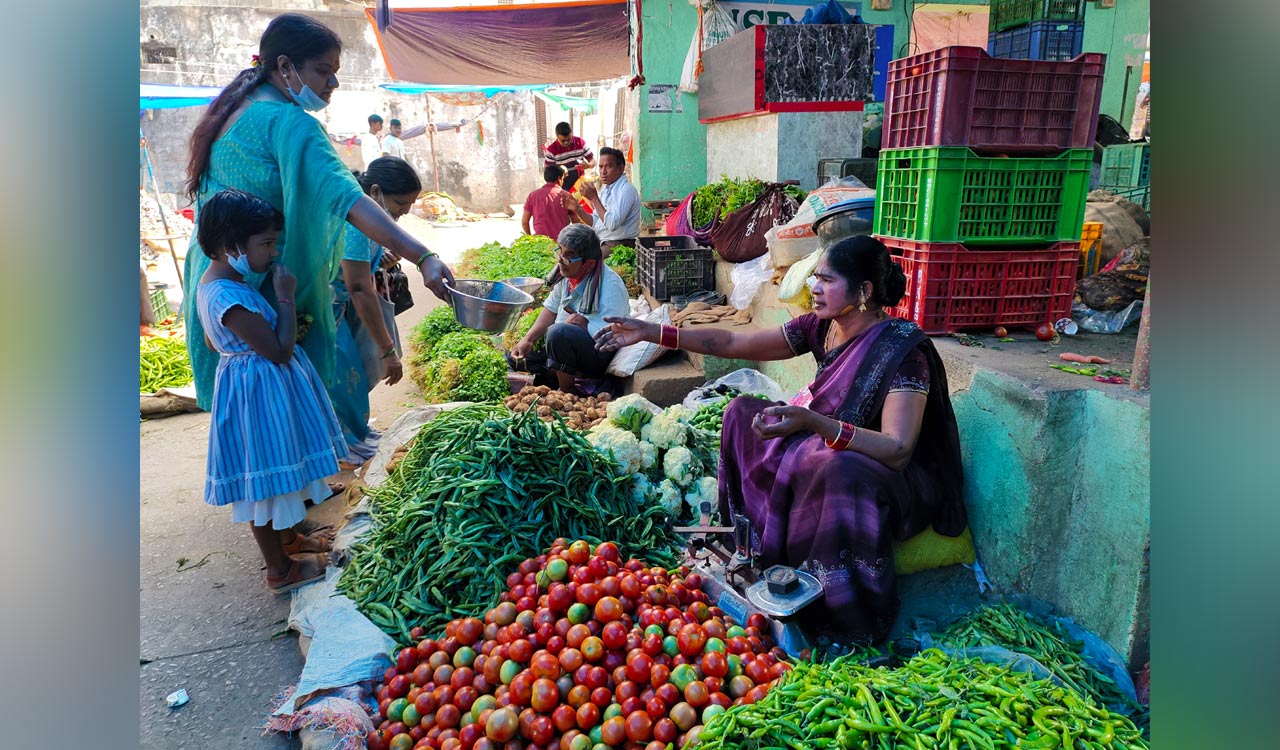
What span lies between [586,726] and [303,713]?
97 centimetres

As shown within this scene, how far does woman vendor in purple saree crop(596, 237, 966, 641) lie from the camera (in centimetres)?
272

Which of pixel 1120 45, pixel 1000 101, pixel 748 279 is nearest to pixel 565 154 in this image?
pixel 748 279

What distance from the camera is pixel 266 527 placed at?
3326 millimetres

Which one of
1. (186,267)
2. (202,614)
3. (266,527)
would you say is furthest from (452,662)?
(186,267)

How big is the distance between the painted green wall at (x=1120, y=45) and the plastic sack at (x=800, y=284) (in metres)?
8.86

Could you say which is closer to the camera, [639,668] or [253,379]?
[639,668]

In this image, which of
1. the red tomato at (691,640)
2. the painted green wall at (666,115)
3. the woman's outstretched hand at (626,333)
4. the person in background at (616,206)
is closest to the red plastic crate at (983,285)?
the woman's outstretched hand at (626,333)

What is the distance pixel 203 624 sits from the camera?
335 centimetres

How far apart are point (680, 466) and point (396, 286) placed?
97.8 inches

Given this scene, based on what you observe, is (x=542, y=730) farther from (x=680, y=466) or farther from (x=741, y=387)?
(x=741, y=387)

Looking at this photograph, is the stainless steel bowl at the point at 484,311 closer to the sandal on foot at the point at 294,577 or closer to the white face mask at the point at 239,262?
the white face mask at the point at 239,262
